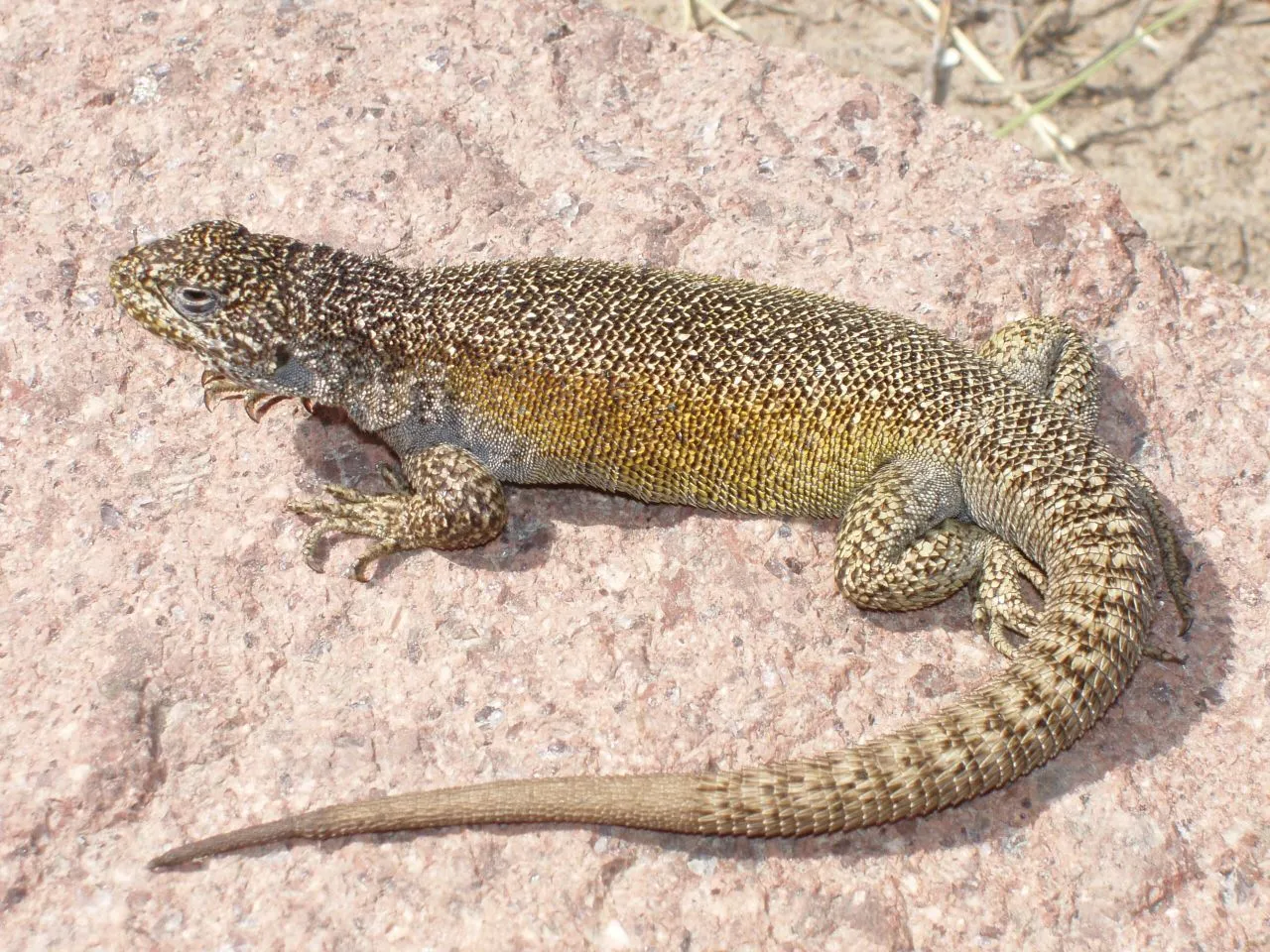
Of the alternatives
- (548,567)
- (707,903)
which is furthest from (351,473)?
(707,903)

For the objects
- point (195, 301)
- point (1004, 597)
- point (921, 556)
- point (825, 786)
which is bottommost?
point (825, 786)

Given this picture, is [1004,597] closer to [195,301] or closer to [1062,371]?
[1062,371]

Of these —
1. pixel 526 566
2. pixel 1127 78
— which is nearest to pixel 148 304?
pixel 526 566

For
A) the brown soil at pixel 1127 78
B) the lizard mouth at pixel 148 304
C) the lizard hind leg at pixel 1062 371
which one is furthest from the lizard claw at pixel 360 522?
the brown soil at pixel 1127 78

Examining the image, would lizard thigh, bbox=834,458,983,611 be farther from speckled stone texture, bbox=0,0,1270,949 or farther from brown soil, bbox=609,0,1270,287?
brown soil, bbox=609,0,1270,287

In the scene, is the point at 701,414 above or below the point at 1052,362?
below

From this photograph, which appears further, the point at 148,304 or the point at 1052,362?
the point at 1052,362

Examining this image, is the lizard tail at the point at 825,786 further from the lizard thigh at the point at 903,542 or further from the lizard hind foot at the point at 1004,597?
the lizard thigh at the point at 903,542
